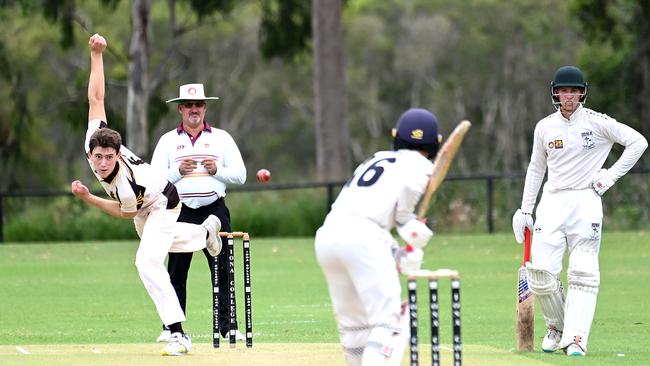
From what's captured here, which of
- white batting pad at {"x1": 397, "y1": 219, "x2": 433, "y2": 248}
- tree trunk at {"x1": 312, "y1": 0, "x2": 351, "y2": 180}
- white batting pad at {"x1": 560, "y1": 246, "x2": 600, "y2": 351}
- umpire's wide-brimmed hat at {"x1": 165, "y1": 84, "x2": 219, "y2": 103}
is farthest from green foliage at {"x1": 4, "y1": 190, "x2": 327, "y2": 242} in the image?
white batting pad at {"x1": 397, "y1": 219, "x2": 433, "y2": 248}

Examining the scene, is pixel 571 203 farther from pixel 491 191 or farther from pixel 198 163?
pixel 491 191

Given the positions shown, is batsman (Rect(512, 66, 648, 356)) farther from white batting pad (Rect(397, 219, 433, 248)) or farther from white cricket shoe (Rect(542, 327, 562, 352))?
white batting pad (Rect(397, 219, 433, 248))

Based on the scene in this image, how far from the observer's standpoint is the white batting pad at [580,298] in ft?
33.3

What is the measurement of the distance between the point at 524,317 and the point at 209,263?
2.71m

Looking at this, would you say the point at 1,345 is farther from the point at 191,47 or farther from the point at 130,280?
the point at 191,47

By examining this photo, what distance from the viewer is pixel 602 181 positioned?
1033cm

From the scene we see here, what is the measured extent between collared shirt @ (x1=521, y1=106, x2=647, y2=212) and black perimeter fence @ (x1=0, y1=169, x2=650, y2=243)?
1496 centimetres

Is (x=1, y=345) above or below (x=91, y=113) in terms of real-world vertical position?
below

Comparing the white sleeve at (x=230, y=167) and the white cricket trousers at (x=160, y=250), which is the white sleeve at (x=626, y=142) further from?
the white cricket trousers at (x=160, y=250)

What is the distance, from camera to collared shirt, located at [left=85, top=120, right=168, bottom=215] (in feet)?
32.3

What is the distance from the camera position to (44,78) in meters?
63.7

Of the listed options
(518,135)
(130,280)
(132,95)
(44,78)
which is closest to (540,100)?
(518,135)

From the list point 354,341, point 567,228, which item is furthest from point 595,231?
point 354,341

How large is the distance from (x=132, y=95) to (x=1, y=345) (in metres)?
24.0
